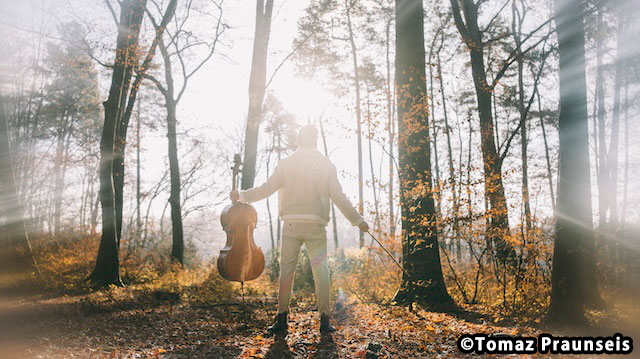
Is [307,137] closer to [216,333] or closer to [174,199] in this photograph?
[216,333]

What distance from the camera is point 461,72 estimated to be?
1539cm

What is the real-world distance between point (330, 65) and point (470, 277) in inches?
531

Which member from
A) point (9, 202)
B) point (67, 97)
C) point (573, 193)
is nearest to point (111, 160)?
point (9, 202)

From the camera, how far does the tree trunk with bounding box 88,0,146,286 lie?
27.1 feet

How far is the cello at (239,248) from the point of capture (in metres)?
4.09

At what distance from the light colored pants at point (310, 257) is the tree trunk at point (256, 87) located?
5.62 meters

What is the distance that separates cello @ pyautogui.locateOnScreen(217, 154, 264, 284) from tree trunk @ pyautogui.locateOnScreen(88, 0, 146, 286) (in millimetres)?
5519

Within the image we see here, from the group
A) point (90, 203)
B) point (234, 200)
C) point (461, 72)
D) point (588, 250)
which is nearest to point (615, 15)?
point (461, 72)

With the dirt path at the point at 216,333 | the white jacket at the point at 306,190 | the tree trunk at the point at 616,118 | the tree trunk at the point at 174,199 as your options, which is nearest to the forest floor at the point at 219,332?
the dirt path at the point at 216,333

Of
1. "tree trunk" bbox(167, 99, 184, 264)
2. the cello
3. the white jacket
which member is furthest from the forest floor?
"tree trunk" bbox(167, 99, 184, 264)

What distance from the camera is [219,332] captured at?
4.36 meters

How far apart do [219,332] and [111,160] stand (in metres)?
5.80

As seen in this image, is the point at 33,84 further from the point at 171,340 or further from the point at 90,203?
the point at 171,340

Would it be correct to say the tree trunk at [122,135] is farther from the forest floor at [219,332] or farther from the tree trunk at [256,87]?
the forest floor at [219,332]
